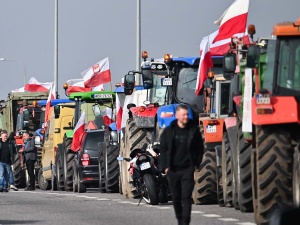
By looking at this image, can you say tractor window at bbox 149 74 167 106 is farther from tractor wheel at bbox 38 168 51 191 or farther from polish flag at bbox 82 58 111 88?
tractor wheel at bbox 38 168 51 191

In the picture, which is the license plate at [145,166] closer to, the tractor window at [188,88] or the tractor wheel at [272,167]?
the tractor window at [188,88]

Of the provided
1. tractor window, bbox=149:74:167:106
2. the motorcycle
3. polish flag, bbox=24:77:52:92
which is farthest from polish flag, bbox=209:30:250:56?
polish flag, bbox=24:77:52:92

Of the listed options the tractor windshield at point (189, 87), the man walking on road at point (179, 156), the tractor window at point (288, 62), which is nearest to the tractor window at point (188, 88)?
the tractor windshield at point (189, 87)

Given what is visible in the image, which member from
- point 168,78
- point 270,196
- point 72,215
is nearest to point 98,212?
point 72,215

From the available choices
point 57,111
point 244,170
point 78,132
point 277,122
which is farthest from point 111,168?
point 277,122

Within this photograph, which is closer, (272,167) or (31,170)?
(272,167)

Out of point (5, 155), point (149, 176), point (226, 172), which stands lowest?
point (5, 155)

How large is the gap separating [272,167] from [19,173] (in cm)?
3026

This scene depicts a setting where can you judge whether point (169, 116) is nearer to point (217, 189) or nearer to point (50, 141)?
point (217, 189)

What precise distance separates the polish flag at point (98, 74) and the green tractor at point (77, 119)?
160 centimetres

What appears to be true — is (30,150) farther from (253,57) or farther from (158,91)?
(253,57)

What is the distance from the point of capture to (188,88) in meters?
26.5

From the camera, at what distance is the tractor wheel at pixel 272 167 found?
53.3ft

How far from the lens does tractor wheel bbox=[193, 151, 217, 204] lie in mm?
23797
